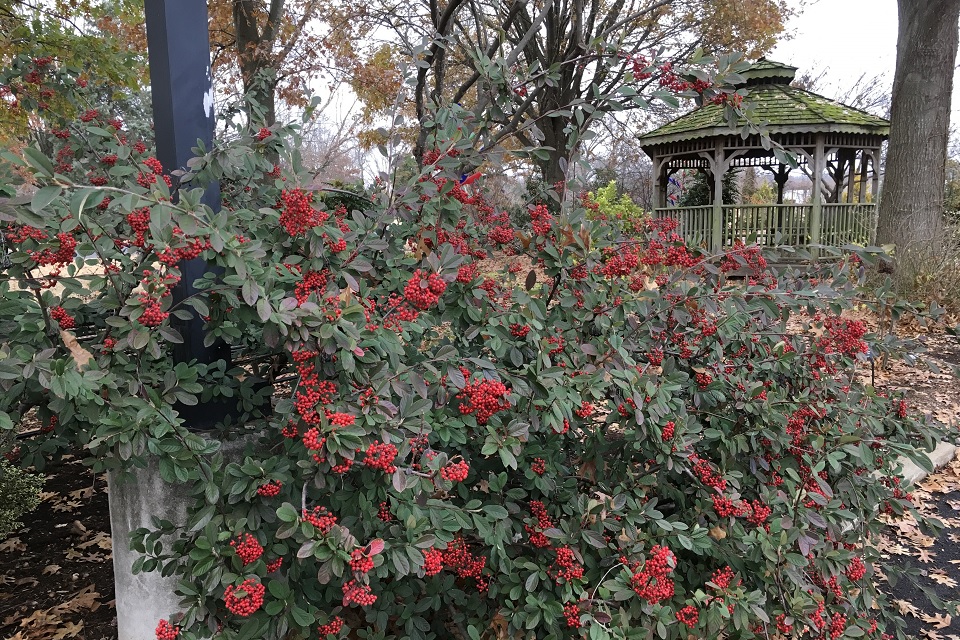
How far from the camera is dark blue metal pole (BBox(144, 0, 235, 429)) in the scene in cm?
219

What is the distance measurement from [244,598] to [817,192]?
47.9 feet

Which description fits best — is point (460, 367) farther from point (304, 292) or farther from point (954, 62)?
point (954, 62)

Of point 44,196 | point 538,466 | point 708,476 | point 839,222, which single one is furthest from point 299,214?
point 839,222

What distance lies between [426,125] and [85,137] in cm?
154

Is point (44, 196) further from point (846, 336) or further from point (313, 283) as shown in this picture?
point (846, 336)

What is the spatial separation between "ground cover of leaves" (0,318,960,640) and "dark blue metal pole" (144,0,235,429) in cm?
133

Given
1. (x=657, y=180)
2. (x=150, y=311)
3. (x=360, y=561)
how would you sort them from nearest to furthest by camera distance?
(x=360, y=561)
(x=150, y=311)
(x=657, y=180)

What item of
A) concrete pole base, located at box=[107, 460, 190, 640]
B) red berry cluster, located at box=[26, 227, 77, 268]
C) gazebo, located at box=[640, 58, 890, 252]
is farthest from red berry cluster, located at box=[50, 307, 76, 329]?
gazebo, located at box=[640, 58, 890, 252]

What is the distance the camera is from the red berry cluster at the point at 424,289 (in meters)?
1.67

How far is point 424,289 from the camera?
169 cm

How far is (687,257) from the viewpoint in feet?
7.67

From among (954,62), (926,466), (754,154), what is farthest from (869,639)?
(754,154)

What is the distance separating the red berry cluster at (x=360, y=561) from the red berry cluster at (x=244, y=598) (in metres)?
0.25

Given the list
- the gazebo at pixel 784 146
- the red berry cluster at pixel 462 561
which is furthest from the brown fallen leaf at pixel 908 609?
the gazebo at pixel 784 146
